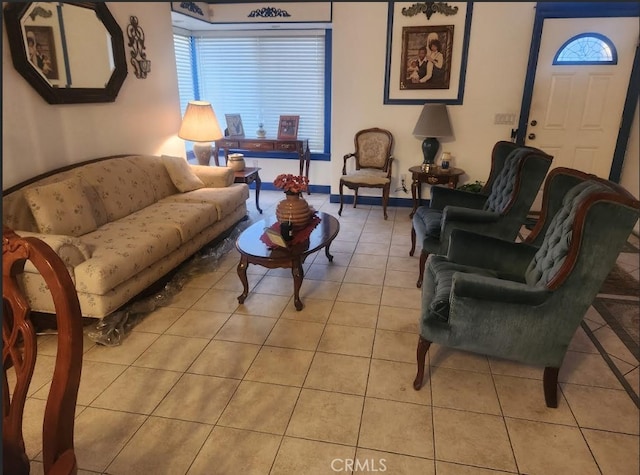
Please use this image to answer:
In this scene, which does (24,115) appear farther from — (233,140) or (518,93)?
(518,93)

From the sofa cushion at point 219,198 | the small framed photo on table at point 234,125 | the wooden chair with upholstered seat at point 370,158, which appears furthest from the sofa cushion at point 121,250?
the small framed photo on table at point 234,125

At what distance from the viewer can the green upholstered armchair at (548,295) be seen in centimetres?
176

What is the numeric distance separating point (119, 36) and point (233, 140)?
204cm

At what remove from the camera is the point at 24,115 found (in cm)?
289

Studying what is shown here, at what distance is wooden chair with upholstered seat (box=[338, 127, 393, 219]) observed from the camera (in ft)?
16.4

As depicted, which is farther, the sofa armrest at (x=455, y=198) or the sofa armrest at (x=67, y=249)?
the sofa armrest at (x=455, y=198)

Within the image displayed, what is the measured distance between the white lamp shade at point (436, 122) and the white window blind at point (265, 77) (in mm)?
1704

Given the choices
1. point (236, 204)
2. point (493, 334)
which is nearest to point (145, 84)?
point (236, 204)

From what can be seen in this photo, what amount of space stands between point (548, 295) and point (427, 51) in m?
3.66

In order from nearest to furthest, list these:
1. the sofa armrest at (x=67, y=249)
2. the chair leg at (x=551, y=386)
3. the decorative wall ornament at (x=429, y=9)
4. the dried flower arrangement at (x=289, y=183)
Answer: the chair leg at (x=551, y=386) < the sofa armrest at (x=67, y=249) < the dried flower arrangement at (x=289, y=183) < the decorative wall ornament at (x=429, y=9)

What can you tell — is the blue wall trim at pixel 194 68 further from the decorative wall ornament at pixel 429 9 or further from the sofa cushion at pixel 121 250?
the sofa cushion at pixel 121 250

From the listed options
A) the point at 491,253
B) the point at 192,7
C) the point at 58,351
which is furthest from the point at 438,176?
the point at 58,351

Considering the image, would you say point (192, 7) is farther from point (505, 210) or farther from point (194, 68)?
point (505, 210)

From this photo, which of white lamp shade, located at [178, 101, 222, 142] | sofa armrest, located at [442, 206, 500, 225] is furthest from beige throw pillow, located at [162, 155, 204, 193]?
sofa armrest, located at [442, 206, 500, 225]
